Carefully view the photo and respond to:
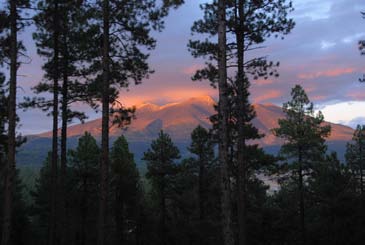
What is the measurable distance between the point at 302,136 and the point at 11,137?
741 inches

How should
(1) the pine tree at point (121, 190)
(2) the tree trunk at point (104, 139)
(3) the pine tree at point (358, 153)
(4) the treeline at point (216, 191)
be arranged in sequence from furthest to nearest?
(3) the pine tree at point (358, 153)
(1) the pine tree at point (121, 190)
(4) the treeline at point (216, 191)
(2) the tree trunk at point (104, 139)

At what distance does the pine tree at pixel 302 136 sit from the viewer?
84.5ft

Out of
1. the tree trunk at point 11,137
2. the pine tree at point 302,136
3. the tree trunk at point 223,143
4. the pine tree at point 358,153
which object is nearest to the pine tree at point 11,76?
the tree trunk at point 11,137

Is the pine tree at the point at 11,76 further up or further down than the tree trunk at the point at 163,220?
further up

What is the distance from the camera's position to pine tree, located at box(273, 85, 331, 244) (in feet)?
84.5

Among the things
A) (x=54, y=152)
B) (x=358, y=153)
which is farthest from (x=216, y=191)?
(x=54, y=152)

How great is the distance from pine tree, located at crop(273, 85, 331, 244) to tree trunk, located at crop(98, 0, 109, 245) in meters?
15.8

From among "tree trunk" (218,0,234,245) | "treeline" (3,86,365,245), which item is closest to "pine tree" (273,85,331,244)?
"treeline" (3,86,365,245)

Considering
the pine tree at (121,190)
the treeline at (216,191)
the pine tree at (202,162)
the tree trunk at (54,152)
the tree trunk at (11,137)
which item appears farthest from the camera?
the pine tree at (121,190)

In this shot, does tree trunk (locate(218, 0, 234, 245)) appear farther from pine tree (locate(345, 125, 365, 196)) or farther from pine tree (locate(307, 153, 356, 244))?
pine tree (locate(345, 125, 365, 196))

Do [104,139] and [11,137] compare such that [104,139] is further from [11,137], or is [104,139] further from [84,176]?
[84,176]

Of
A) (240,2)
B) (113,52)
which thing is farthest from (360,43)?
(113,52)

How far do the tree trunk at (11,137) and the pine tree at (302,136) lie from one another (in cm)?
1803

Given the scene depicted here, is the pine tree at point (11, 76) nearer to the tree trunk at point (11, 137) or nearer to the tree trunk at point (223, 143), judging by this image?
the tree trunk at point (11, 137)
